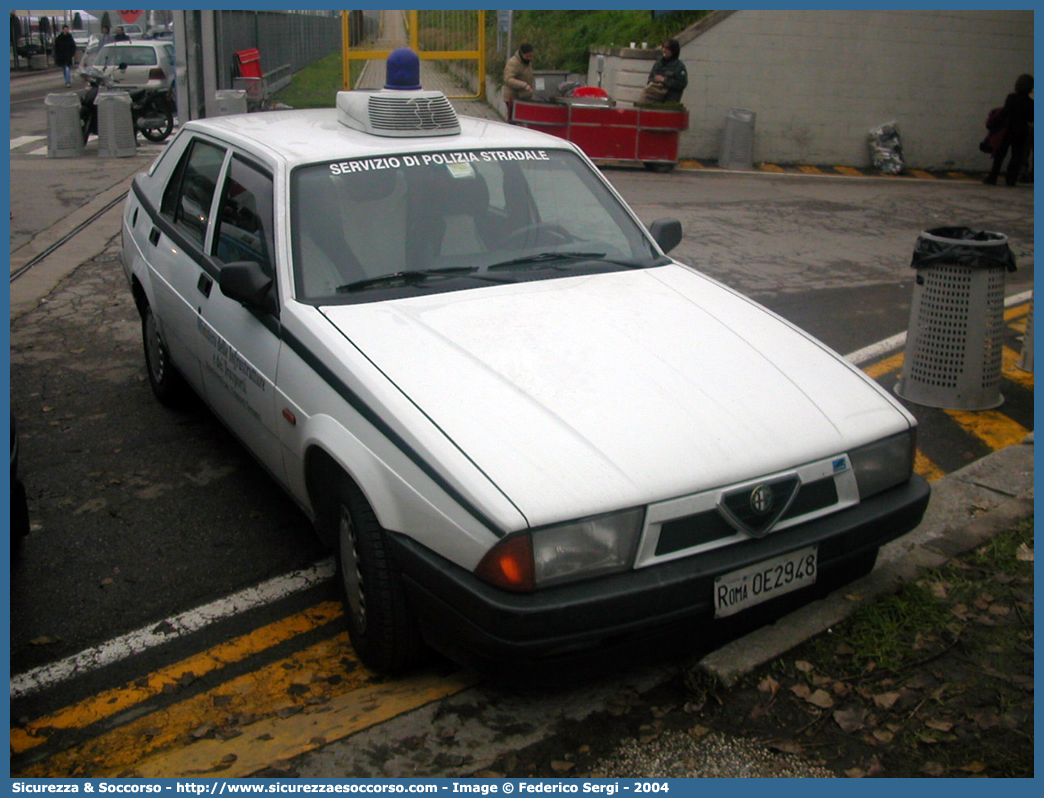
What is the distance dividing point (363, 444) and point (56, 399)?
3512mm

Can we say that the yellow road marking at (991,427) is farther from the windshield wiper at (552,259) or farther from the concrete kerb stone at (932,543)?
the windshield wiper at (552,259)

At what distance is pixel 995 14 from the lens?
16953mm

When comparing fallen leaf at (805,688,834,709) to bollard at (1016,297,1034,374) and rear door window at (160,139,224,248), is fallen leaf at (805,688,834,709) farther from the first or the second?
bollard at (1016,297,1034,374)

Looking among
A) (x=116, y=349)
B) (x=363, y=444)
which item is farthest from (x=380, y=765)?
(x=116, y=349)

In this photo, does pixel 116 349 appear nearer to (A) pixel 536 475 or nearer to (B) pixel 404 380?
(B) pixel 404 380

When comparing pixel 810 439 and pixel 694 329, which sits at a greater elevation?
pixel 694 329

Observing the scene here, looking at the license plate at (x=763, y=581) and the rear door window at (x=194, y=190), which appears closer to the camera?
the license plate at (x=763, y=581)

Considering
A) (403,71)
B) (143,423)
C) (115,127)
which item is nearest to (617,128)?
(115,127)

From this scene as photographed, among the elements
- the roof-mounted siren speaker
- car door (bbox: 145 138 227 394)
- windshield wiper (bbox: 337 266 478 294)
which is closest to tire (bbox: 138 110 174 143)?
car door (bbox: 145 138 227 394)

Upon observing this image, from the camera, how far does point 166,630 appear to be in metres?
3.78

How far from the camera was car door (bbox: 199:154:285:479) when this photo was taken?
13.1ft

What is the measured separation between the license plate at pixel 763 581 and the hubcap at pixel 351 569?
46.6 inches

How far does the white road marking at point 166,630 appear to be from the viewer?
351 centimetres

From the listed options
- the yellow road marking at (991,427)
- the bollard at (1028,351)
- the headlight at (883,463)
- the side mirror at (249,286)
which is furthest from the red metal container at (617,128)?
the headlight at (883,463)
